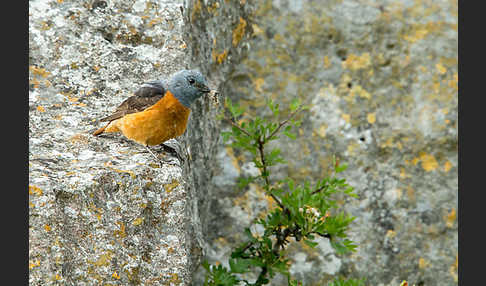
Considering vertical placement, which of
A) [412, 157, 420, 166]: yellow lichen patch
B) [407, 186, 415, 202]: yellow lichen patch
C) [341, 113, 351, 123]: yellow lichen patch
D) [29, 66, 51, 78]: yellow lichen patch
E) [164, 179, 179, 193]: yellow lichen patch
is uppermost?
[29, 66, 51, 78]: yellow lichen patch

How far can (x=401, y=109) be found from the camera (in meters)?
4.24

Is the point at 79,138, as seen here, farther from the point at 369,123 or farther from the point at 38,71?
the point at 369,123

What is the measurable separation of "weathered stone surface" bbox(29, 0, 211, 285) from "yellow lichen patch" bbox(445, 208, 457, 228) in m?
2.19

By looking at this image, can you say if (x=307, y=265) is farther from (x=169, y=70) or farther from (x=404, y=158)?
(x=169, y=70)

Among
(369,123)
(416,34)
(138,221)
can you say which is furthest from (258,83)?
(138,221)

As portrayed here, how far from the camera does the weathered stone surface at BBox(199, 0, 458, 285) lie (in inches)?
158

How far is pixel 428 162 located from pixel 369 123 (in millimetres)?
573

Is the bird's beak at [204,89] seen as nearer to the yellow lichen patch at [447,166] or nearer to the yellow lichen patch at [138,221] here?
the yellow lichen patch at [138,221]

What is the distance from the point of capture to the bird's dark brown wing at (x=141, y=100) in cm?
277

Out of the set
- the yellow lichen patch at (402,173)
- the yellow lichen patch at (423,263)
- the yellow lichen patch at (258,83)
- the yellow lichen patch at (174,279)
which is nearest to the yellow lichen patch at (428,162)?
the yellow lichen patch at (402,173)

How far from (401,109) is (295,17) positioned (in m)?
1.20

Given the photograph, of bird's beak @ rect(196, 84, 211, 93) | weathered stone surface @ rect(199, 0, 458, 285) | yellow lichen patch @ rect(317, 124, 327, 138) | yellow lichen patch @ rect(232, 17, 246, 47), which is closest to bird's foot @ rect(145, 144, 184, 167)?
bird's beak @ rect(196, 84, 211, 93)

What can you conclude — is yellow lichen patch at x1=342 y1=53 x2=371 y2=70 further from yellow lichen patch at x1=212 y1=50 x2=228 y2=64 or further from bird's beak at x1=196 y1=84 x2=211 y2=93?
bird's beak at x1=196 y1=84 x2=211 y2=93

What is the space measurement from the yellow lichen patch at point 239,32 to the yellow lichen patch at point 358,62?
92 centimetres
